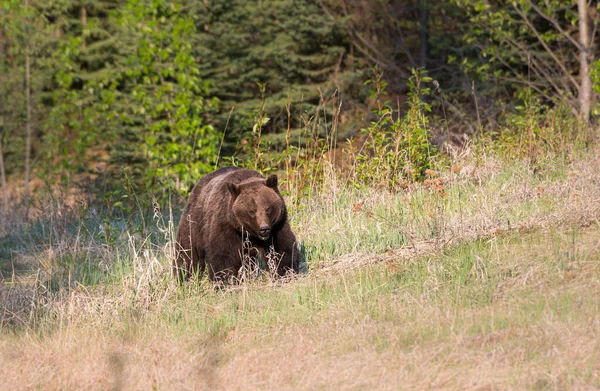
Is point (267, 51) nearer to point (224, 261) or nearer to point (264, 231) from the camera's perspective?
point (224, 261)

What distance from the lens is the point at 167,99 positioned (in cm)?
1764

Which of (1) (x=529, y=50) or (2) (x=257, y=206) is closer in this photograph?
(2) (x=257, y=206)

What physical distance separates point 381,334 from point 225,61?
51.4ft

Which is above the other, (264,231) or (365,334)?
(264,231)

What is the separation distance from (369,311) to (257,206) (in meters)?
1.52

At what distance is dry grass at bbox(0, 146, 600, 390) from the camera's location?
4676 millimetres

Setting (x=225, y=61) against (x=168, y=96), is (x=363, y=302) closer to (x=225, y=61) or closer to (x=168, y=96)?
(x=168, y=96)

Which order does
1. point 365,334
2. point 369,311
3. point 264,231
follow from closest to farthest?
point 365,334 → point 369,311 → point 264,231

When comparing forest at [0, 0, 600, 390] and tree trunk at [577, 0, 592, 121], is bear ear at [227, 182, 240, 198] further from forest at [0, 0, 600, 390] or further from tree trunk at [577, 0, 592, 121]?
tree trunk at [577, 0, 592, 121]

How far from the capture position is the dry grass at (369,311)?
15.3 feet

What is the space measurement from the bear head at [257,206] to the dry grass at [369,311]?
47 centimetres

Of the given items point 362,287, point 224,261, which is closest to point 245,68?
point 224,261

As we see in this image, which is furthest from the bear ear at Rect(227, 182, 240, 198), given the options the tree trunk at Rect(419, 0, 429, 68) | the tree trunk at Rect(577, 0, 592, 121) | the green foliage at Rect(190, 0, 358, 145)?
the tree trunk at Rect(419, 0, 429, 68)

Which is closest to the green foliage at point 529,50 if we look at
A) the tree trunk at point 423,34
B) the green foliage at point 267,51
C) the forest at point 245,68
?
the forest at point 245,68
